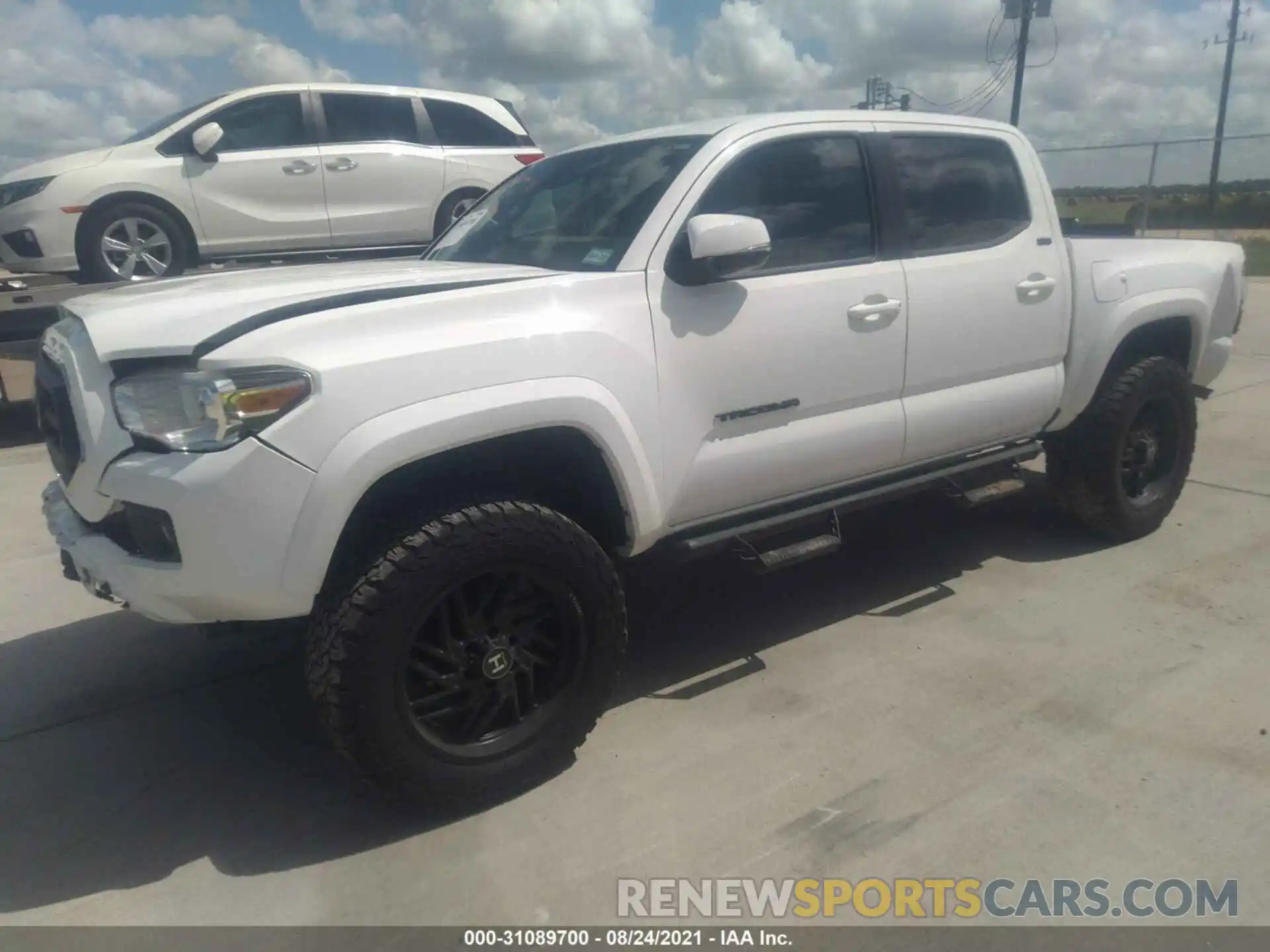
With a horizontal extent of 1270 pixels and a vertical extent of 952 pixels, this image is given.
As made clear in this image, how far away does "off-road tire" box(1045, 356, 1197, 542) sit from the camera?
4.59m

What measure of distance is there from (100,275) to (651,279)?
5.99 metres

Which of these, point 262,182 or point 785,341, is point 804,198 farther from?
point 262,182

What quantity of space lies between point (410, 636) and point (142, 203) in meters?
6.26

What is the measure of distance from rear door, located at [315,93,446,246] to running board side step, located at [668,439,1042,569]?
5975 millimetres

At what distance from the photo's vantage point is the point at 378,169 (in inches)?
333

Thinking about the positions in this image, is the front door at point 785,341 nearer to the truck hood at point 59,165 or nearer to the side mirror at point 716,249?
the side mirror at point 716,249

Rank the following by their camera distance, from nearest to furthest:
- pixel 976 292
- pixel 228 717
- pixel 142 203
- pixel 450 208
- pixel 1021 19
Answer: pixel 228 717 → pixel 976 292 → pixel 142 203 → pixel 450 208 → pixel 1021 19

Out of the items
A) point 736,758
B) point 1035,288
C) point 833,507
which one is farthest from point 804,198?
point 736,758

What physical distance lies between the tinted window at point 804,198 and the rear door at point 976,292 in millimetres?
215

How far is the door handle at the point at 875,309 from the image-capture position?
141 inches

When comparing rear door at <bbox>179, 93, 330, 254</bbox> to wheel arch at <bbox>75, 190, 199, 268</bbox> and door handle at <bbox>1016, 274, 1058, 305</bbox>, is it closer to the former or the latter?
wheel arch at <bbox>75, 190, 199, 268</bbox>

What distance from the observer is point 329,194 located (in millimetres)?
8289

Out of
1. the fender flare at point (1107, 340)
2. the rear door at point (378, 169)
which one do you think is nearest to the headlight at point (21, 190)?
the rear door at point (378, 169)

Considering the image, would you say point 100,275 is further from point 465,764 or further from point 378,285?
point 465,764
